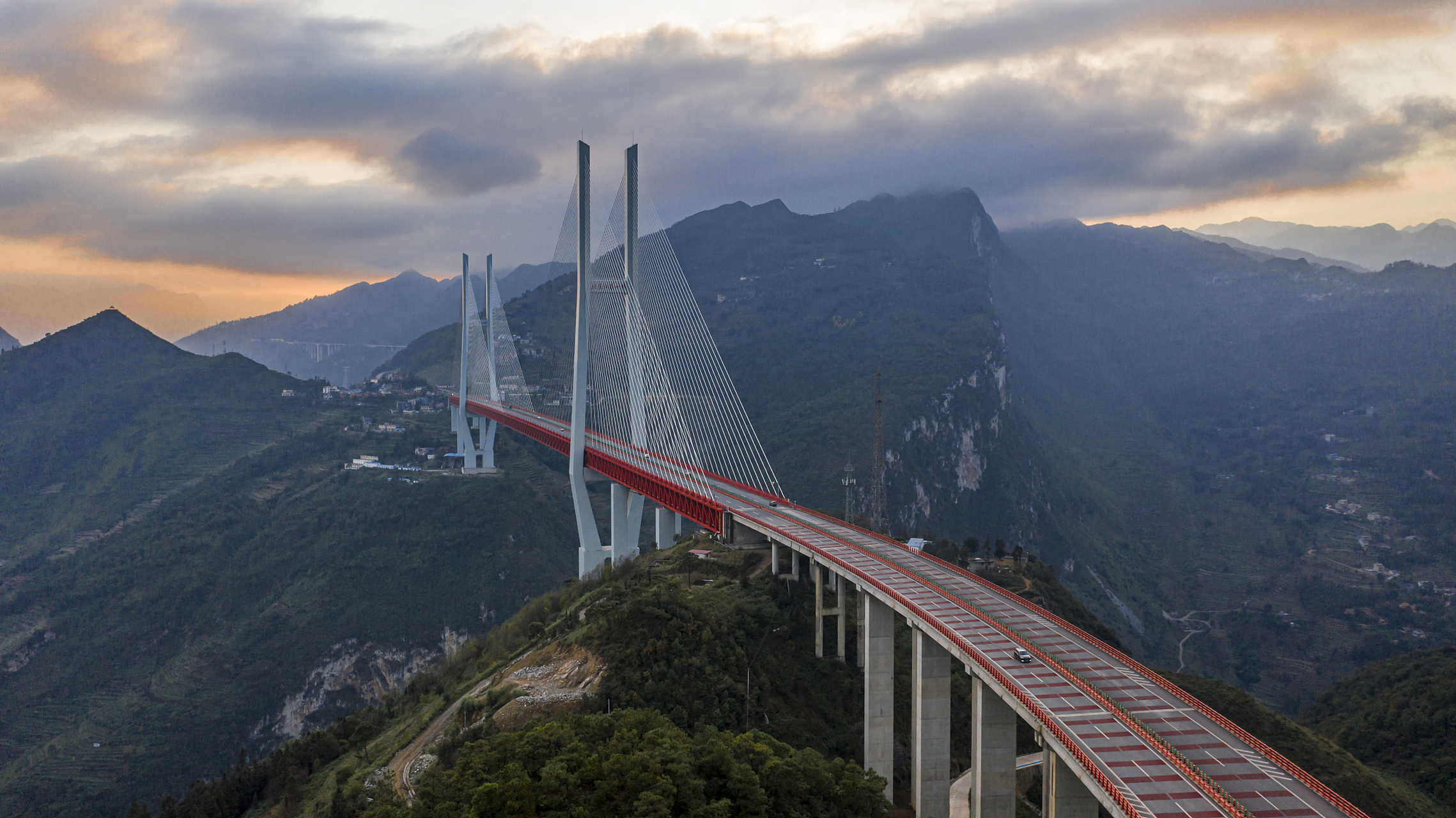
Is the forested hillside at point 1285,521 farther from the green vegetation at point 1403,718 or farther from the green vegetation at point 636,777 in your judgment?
the green vegetation at point 636,777

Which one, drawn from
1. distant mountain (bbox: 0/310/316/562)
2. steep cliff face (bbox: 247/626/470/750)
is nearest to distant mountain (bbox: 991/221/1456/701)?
steep cliff face (bbox: 247/626/470/750)

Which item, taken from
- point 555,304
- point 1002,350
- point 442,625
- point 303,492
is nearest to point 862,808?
point 442,625

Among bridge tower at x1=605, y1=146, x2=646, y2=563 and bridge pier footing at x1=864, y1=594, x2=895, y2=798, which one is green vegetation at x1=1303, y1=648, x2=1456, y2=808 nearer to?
bridge pier footing at x1=864, y1=594, x2=895, y2=798

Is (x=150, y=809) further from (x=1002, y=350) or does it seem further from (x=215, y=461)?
(x=1002, y=350)

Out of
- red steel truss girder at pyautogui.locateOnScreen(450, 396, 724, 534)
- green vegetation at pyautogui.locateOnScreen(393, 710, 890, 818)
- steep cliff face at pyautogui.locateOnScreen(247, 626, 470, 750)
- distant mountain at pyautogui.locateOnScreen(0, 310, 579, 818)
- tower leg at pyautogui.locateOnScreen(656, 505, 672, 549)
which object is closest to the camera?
green vegetation at pyautogui.locateOnScreen(393, 710, 890, 818)

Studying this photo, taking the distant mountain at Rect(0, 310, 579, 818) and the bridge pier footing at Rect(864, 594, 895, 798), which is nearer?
the bridge pier footing at Rect(864, 594, 895, 798)

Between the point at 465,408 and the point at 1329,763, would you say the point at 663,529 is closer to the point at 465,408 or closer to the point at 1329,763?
the point at 1329,763

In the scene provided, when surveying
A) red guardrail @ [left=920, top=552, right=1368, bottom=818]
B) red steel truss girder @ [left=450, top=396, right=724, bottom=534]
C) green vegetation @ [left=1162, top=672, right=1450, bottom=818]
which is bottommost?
green vegetation @ [left=1162, top=672, right=1450, bottom=818]
